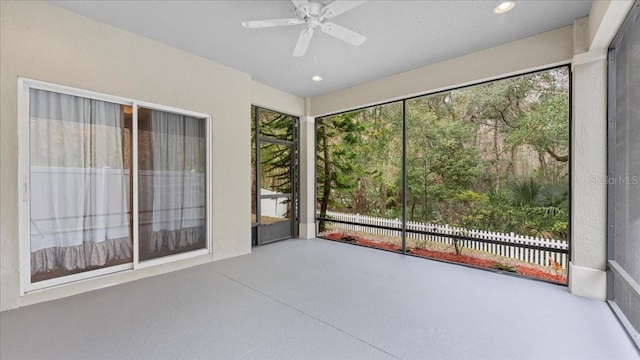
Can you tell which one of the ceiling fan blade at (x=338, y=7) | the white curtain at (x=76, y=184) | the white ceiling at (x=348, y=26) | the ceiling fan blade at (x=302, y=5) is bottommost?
the white curtain at (x=76, y=184)

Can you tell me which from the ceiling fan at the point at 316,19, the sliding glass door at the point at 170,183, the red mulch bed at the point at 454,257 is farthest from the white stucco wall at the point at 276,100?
the red mulch bed at the point at 454,257

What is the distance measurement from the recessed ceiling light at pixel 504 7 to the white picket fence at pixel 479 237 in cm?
311

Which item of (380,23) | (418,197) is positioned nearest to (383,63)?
(380,23)

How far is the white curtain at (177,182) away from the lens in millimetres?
3391

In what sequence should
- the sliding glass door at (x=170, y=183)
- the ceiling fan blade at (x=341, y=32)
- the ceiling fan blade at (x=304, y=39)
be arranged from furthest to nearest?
the sliding glass door at (x=170, y=183) < the ceiling fan blade at (x=304, y=39) < the ceiling fan blade at (x=341, y=32)

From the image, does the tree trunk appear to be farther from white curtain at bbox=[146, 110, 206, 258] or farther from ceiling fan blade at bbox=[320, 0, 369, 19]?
ceiling fan blade at bbox=[320, 0, 369, 19]

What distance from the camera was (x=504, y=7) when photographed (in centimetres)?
255

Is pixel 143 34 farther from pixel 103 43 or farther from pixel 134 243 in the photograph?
pixel 134 243

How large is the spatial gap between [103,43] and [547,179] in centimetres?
623

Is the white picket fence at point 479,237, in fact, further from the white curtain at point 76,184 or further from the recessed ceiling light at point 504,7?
the white curtain at point 76,184

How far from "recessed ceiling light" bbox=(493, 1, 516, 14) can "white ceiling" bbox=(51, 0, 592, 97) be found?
0.18 feet

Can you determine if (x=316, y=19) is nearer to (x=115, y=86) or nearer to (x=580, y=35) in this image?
(x=115, y=86)

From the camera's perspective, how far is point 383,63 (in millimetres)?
3846

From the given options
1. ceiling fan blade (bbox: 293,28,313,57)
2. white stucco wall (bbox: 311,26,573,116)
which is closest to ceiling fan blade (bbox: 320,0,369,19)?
ceiling fan blade (bbox: 293,28,313,57)
